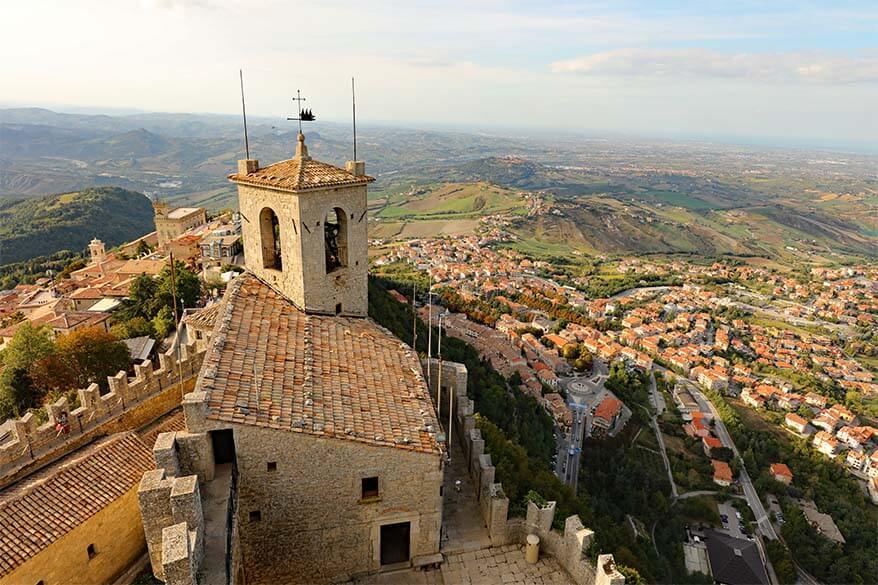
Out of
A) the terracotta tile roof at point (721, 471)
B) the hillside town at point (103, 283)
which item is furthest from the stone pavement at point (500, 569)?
the terracotta tile roof at point (721, 471)

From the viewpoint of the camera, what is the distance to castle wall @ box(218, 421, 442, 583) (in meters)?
9.51

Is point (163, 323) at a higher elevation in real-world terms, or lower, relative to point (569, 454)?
higher

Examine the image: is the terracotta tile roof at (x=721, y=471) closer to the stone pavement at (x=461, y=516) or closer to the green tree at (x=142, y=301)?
the stone pavement at (x=461, y=516)

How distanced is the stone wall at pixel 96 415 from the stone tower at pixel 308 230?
4051 mm

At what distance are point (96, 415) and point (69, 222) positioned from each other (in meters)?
118

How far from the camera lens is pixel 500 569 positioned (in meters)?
11.2

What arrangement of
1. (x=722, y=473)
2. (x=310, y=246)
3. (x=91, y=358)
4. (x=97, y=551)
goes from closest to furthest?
1. (x=97, y=551)
2. (x=310, y=246)
3. (x=91, y=358)
4. (x=722, y=473)

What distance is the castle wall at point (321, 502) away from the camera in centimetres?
951

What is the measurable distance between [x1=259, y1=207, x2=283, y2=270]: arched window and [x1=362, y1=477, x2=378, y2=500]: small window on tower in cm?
707

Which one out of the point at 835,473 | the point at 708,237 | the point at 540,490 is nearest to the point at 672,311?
the point at 835,473

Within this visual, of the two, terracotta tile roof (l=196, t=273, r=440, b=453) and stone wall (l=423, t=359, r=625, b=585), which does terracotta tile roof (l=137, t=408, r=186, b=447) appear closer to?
terracotta tile roof (l=196, t=273, r=440, b=453)

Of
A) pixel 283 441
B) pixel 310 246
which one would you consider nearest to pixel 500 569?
pixel 283 441

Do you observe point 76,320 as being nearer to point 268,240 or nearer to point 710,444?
point 268,240

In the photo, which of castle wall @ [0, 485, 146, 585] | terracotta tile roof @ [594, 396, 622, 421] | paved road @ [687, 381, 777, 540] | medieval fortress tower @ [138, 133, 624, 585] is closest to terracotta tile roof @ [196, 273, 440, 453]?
medieval fortress tower @ [138, 133, 624, 585]
